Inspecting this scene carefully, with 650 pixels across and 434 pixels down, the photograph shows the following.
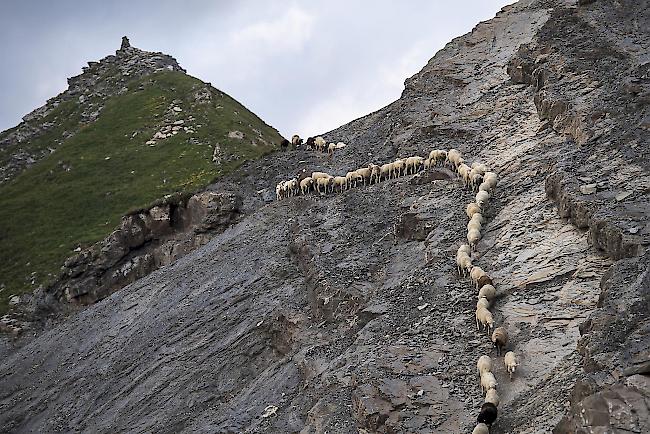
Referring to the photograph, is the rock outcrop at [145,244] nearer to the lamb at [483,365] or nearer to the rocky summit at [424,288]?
the rocky summit at [424,288]

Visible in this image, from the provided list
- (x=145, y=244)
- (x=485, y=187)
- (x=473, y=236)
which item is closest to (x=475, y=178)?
(x=485, y=187)

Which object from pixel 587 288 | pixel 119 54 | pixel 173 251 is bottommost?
pixel 587 288

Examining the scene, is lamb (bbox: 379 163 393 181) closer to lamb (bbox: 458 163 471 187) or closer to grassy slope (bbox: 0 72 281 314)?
lamb (bbox: 458 163 471 187)

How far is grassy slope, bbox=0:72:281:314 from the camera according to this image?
6756 cm

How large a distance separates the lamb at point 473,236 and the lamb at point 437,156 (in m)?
9.85

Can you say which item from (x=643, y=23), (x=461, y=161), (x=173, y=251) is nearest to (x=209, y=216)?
(x=173, y=251)

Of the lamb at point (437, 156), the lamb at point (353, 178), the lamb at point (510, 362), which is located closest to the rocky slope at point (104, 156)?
the lamb at point (353, 178)

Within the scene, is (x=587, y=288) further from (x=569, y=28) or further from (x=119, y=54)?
(x=119, y=54)

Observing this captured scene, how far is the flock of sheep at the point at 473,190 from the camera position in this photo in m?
19.2

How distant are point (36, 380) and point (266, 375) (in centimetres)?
1605

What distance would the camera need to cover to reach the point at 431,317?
2373 cm

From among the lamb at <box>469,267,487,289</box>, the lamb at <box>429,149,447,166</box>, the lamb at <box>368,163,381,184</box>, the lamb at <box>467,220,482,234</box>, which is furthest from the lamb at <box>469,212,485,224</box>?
the lamb at <box>368,163,381,184</box>

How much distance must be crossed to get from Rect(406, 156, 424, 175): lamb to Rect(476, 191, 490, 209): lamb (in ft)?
28.5

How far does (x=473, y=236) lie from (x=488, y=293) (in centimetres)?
376
